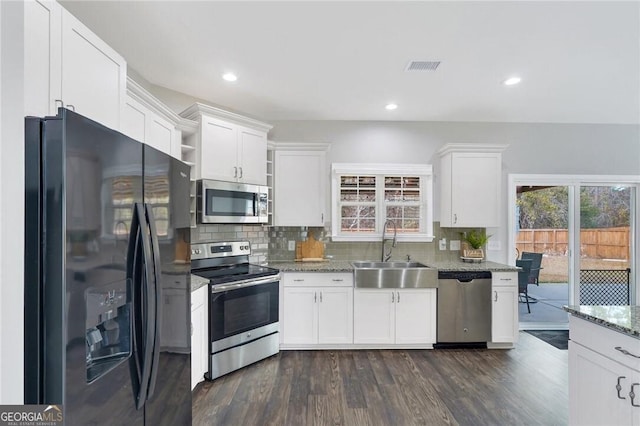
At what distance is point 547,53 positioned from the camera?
7.79 feet

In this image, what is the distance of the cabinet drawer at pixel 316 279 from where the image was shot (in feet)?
10.7

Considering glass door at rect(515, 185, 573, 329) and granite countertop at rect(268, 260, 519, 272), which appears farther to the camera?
glass door at rect(515, 185, 573, 329)

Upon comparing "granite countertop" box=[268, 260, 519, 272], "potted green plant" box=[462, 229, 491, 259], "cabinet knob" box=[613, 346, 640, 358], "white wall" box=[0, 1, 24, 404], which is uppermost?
"white wall" box=[0, 1, 24, 404]

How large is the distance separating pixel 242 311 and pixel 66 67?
2.24 meters

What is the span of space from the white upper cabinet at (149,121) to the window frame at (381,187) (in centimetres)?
199

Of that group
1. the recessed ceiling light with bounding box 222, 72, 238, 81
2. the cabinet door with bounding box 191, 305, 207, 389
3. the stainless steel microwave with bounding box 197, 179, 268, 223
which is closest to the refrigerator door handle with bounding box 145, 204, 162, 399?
the cabinet door with bounding box 191, 305, 207, 389

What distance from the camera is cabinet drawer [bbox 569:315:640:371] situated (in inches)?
52.4

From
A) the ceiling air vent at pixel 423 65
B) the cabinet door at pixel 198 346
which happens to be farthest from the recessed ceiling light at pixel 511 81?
the cabinet door at pixel 198 346

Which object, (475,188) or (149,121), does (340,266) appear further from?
(149,121)

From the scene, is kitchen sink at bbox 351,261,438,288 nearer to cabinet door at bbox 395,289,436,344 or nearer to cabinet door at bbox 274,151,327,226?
cabinet door at bbox 395,289,436,344

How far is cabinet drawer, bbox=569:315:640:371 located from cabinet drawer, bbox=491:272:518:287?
1.69 meters

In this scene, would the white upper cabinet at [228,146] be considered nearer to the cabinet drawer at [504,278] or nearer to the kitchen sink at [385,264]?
the kitchen sink at [385,264]

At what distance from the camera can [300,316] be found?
3244mm

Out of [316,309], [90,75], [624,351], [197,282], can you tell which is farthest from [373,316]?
[90,75]
